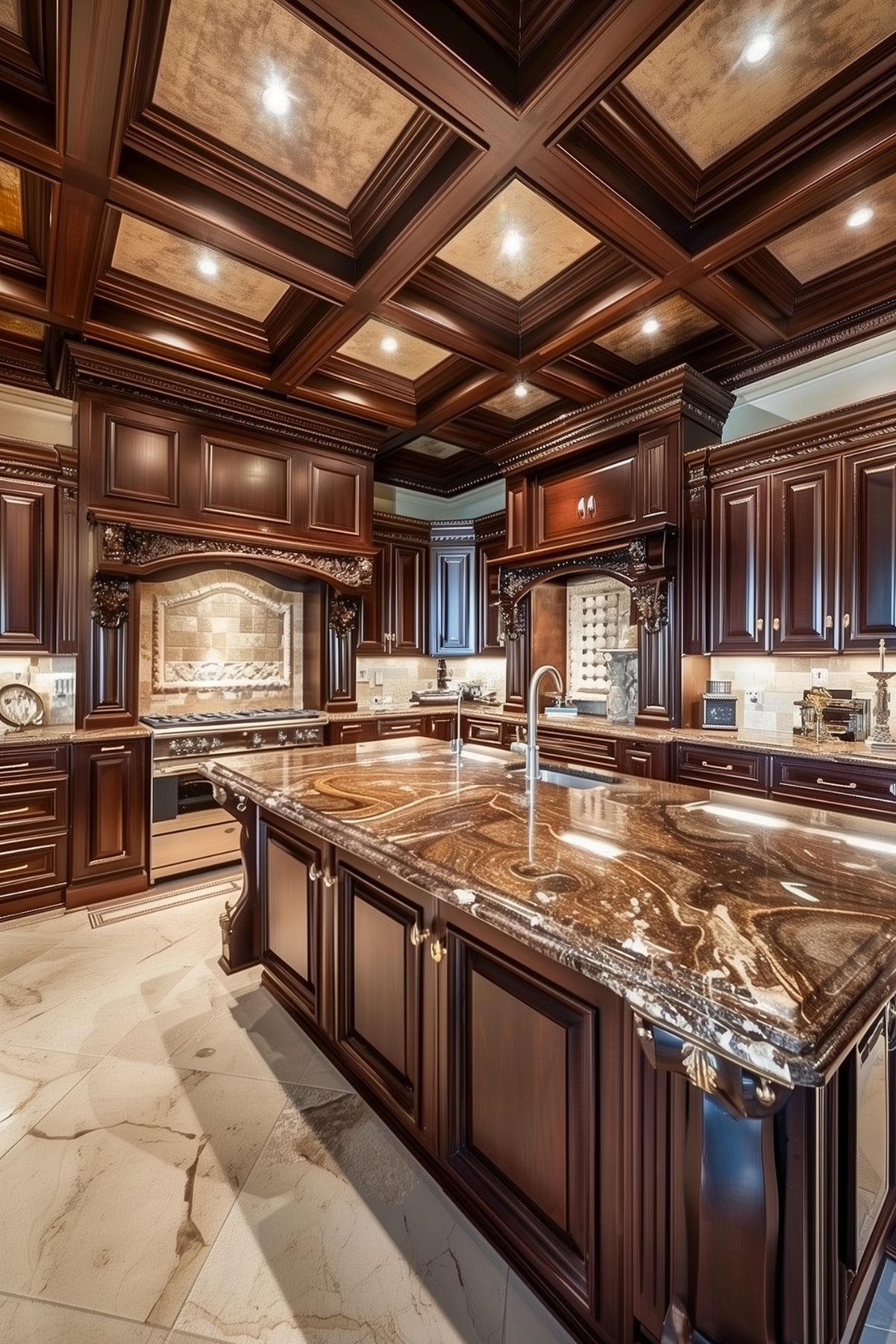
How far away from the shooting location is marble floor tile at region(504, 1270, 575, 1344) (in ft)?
4.00

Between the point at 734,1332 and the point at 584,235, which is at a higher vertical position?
the point at 584,235

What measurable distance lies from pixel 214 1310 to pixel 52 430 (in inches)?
183

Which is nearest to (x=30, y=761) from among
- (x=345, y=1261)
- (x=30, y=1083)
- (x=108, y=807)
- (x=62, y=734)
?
(x=62, y=734)

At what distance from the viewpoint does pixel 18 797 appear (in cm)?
322

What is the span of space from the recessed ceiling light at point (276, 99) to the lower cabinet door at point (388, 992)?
2658 millimetres

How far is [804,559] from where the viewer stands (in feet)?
10.8

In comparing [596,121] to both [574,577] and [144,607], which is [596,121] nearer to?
[574,577]

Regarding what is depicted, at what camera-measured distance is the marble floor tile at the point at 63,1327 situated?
122cm

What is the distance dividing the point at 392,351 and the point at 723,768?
3.31 metres

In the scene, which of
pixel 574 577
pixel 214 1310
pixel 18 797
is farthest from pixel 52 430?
pixel 214 1310

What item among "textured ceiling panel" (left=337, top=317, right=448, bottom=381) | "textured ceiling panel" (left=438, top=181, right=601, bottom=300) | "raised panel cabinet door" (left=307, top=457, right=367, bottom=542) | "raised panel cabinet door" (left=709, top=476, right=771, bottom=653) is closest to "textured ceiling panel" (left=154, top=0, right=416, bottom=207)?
"textured ceiling panel" (left=438, top=181, right=601, bottom=300)

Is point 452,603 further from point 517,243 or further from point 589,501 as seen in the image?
point 517,243

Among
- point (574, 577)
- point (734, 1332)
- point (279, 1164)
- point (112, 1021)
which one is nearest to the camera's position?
point (734, 1332)

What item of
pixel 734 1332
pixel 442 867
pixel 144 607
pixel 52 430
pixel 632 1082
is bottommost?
pixel 734 1332
